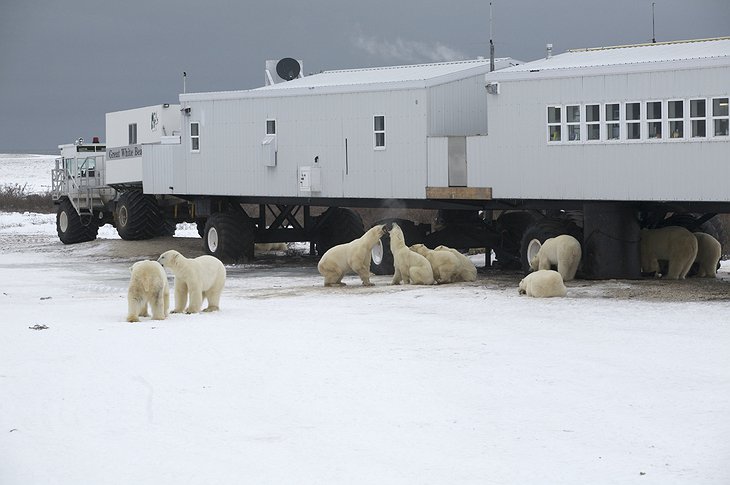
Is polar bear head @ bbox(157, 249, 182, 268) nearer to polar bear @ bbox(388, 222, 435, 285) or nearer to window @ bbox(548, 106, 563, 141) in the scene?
polar bear @ bbox(388, 222, 435, 285)

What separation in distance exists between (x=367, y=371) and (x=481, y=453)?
3.28 metres

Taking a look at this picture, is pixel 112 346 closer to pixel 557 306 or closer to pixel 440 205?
pixel 557 306

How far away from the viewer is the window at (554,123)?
2217 cm

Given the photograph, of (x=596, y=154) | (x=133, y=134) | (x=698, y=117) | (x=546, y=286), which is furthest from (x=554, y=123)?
(x=133, y=134)

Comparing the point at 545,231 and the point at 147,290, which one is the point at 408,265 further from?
the point at 147,290

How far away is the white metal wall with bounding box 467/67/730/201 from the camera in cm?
1998

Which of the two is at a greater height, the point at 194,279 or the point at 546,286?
the point at 194,279

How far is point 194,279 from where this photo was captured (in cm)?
1686

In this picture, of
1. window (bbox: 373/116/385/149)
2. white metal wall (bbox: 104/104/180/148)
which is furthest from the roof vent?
window (bbox: 373/116/385/149)

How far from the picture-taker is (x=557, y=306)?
18016mm

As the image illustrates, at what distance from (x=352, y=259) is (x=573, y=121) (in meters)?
4.55

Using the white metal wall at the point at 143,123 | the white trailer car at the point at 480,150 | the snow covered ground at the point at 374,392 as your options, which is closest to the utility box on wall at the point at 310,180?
the white trailer car at the point at 480,150

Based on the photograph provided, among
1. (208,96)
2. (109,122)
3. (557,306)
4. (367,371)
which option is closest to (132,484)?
(367,371)

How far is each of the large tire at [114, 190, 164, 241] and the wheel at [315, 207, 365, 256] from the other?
5714mm
